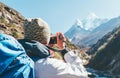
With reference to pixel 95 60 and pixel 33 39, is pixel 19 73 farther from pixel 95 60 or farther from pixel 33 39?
pixel 95 60

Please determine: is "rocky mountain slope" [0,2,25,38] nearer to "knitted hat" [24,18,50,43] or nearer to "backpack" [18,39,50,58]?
"knitted hat" [24,18,50,43]

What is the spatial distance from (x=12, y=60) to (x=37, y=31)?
718mm

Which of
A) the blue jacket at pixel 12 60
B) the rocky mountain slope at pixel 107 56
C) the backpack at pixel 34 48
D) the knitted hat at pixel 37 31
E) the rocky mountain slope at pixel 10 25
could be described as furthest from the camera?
the rocky mountain slope at pixel 107 56

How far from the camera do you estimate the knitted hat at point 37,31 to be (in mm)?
4574

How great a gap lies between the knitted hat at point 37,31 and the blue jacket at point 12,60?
54 cm

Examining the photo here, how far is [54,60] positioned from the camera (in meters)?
4.36

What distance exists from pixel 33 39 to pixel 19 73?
0.75 meters

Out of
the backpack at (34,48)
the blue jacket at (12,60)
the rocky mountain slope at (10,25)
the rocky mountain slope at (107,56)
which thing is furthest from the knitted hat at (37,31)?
the rocky mountain slope at (107,56)

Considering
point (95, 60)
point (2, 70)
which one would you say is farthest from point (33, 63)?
point (95, 60)

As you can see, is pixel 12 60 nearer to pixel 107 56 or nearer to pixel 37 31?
pixel 37 31

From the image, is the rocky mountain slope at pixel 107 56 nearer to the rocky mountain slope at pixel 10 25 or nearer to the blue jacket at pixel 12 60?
the rocky mountain slope at pixel 10 25

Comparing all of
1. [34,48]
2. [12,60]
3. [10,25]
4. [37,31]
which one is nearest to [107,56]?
[10,25]

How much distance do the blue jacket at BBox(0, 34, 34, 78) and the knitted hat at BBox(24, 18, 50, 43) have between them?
1.77 feet

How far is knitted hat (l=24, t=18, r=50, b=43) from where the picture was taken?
4.57 meters
